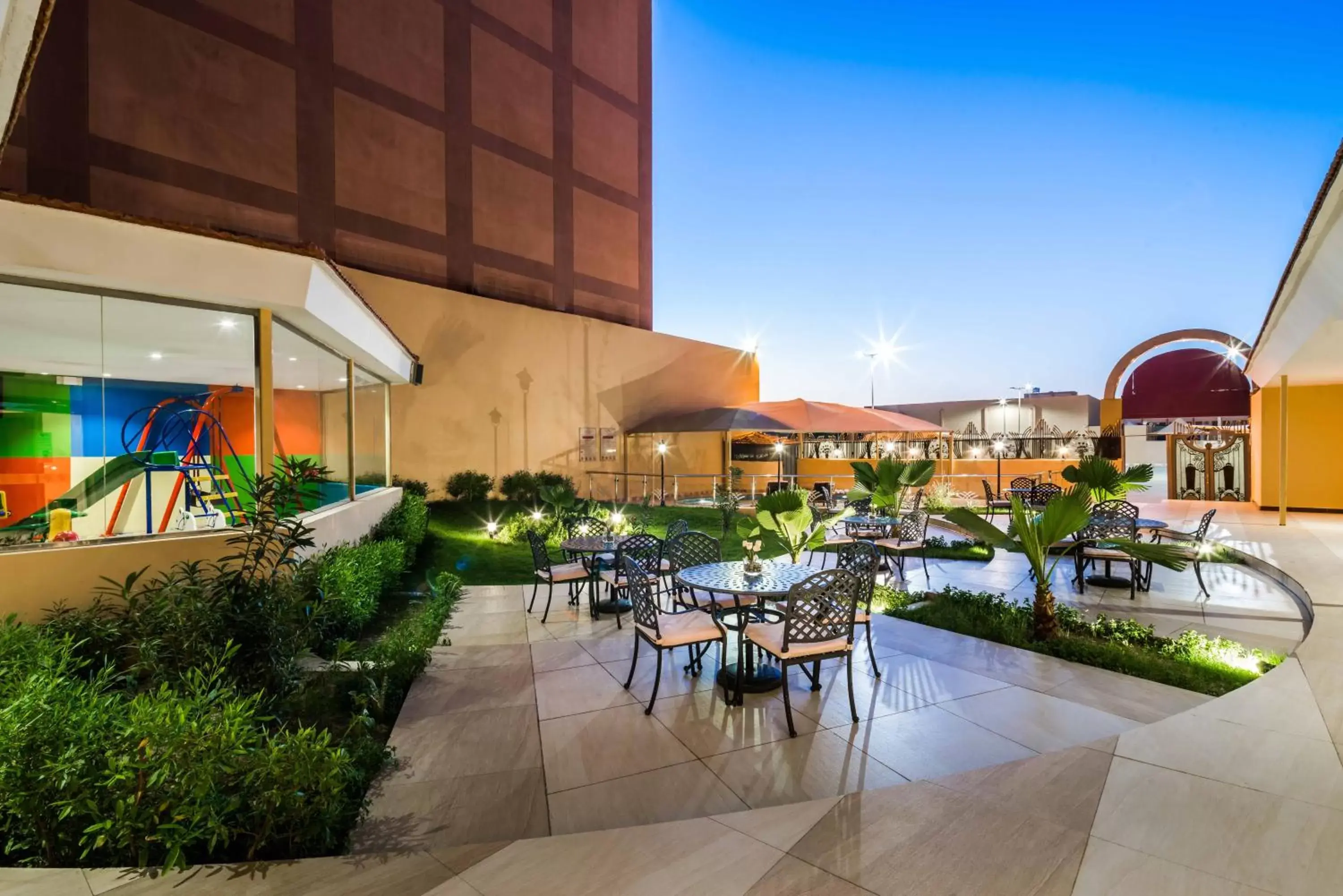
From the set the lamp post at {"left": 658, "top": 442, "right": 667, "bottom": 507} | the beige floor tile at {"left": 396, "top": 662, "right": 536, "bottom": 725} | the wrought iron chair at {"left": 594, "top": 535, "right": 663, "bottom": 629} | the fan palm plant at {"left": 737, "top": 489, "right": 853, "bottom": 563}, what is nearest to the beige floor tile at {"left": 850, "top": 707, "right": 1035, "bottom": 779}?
the beige floor tile at {"left": 396, "top": 662, "right": 536, "bottom": 725}

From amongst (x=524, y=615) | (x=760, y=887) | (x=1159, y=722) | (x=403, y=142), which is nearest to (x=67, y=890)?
(x=760, y=887)

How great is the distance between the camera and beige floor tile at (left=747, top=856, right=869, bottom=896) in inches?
88.6

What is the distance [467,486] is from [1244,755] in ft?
44.8

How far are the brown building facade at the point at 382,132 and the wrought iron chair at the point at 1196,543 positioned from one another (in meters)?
14.3

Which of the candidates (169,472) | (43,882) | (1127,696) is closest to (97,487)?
(169,472)

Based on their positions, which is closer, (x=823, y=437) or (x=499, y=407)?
(x=499, y=407)

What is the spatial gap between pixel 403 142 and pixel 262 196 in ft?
12.0

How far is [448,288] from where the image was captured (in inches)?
604

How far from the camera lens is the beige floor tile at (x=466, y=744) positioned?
11.4 ft

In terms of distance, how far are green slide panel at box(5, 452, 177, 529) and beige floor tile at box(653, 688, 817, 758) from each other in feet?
15.4

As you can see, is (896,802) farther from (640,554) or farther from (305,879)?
(640,554)

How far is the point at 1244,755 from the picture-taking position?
3.16 m

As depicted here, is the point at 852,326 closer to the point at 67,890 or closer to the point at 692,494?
the point at 692,494

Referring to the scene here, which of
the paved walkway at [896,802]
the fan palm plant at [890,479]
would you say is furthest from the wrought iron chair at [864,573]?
the fan palm plant at [890,479]
